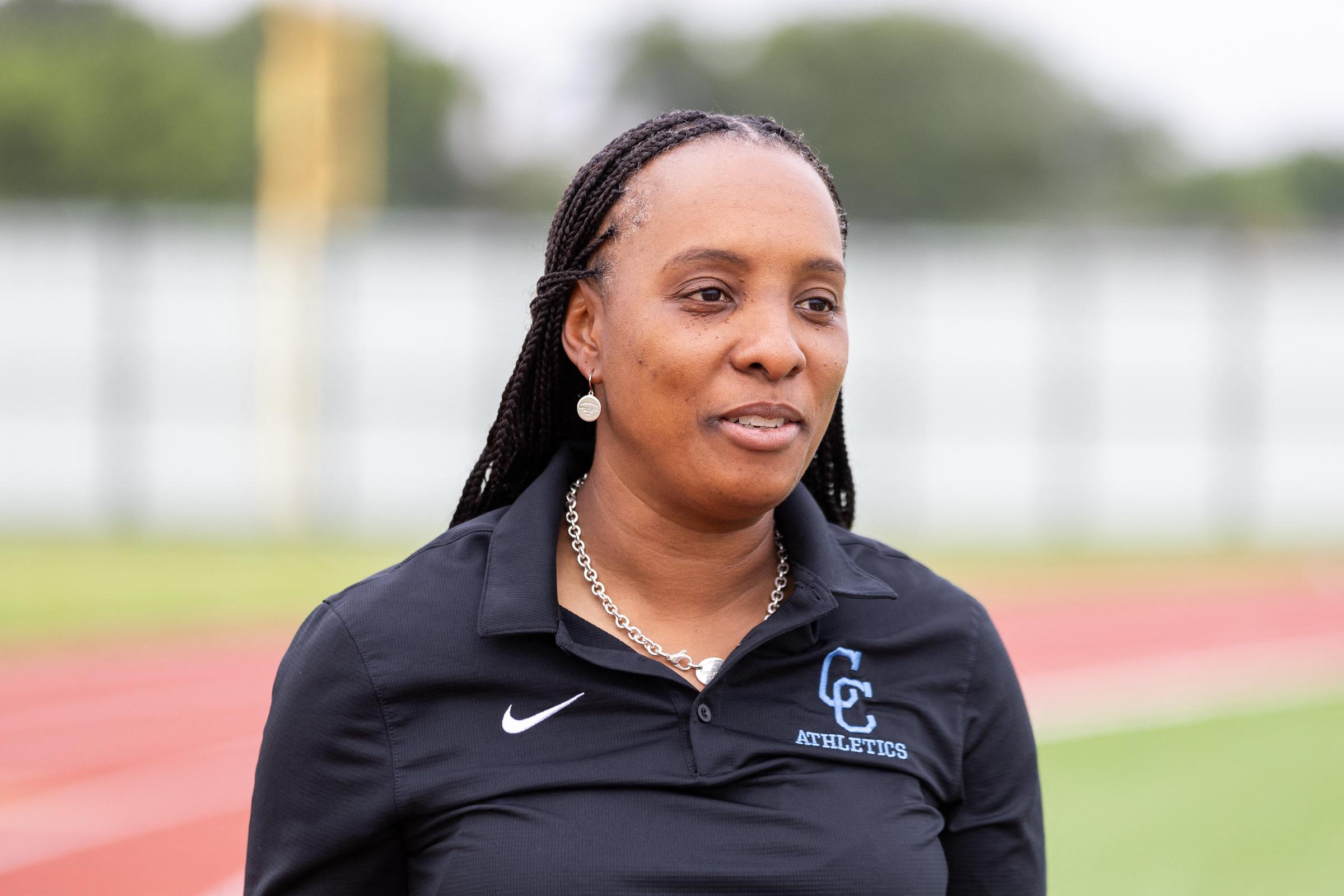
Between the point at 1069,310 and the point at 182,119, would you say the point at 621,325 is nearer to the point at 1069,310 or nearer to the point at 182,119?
the point at 1069,310

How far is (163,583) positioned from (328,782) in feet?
44.2

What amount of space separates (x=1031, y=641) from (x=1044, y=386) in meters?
10.8

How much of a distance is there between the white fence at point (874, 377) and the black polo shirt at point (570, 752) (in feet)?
60.6

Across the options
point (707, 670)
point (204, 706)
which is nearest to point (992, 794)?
point (707, 670)

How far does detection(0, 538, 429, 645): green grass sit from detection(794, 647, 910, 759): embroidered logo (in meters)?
9.50

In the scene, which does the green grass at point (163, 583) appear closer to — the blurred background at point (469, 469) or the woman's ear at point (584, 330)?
the blurred background at point (469, 469)

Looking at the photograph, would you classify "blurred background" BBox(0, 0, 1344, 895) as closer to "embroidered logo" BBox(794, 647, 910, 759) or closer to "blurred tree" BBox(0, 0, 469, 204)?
"embroidered logo" BBox(794, 647, 910, 759)

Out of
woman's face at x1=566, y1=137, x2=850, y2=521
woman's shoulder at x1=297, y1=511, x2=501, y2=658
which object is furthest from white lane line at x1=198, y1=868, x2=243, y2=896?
woman's face at x1=566, y1=137, x2=850, y2=521

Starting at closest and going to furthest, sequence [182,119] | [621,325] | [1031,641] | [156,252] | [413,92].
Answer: [621,325] → [1031,641] → [156,252] → [182,119] → [413,92]

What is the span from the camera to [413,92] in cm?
5641

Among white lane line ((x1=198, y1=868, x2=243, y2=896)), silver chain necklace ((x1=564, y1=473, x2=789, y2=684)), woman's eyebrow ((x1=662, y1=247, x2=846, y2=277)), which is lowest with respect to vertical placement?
white lane line ((x1=198, y1=868, x2=243, y2=896))

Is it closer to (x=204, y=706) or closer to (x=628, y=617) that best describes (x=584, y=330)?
(x=628, y=617)

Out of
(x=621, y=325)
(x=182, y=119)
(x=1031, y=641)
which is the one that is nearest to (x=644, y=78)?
(x=182, y=119)

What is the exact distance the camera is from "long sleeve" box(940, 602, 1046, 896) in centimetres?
257
